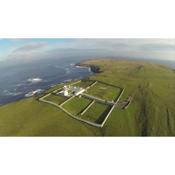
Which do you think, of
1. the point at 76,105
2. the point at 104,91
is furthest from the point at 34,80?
the point at 104,91

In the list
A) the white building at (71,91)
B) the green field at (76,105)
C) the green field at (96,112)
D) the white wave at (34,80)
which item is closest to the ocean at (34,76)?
the white wave at (34,80)

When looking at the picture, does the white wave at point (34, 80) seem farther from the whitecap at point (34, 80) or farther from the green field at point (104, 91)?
the green field at point (104, 91)

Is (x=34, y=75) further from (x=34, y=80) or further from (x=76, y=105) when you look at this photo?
(x=76, y=105)

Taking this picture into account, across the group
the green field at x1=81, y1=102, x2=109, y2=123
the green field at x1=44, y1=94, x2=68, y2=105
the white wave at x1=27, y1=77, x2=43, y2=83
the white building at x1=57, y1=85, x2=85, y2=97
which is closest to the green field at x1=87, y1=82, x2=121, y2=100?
the white building at x1=57, y1=85, x2=85, y2=97

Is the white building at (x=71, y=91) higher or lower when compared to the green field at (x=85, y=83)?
lower

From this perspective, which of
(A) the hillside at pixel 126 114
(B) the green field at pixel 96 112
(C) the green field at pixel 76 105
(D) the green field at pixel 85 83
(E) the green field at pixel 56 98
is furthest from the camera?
(D) the green field at pixel 85 83
